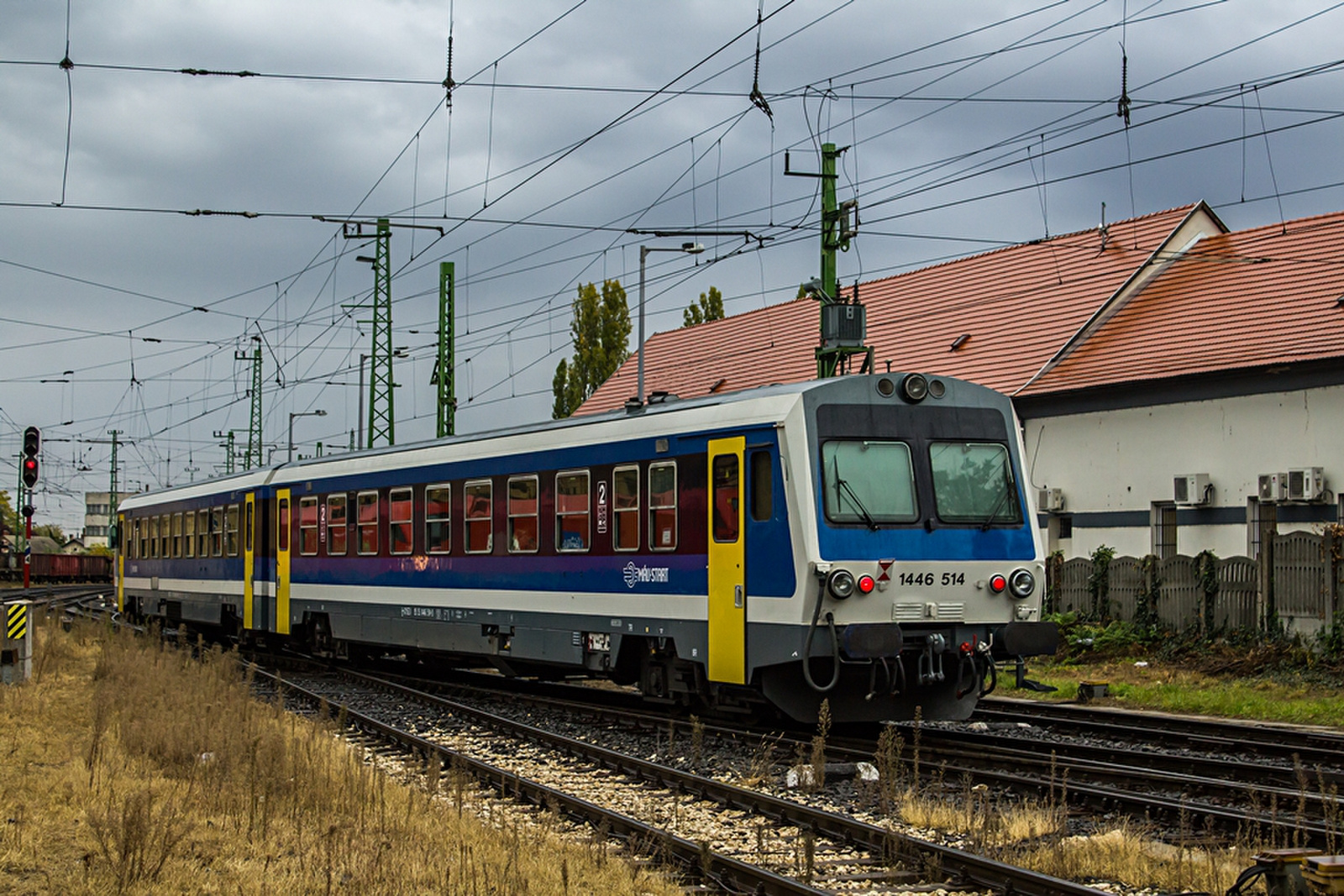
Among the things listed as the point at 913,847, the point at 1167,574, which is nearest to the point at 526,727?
the point at 913,847

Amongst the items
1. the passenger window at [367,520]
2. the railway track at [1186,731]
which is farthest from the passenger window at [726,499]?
the passenger window at [367,520]

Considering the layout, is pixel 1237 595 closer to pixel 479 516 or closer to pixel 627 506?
pixel 627 506

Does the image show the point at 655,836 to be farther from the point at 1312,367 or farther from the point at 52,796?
the point at 1312,367

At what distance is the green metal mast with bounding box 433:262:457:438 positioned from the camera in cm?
2946

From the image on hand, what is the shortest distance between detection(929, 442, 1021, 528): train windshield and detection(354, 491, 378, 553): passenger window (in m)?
10.0

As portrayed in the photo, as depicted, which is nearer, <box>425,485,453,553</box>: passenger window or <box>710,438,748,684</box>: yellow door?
<box>710,438,748,684</box>: yellow door

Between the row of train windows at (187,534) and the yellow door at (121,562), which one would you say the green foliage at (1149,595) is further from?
the yellow door at (121,562)

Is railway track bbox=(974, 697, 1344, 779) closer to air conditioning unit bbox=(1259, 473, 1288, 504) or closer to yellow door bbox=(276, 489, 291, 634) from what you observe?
air conditioning unit bbox=(1259, 473, 1288, 504)

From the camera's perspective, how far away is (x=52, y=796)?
9.82 metres

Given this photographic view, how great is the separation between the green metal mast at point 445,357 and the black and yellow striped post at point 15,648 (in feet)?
38.3

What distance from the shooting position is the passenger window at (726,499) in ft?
43.6

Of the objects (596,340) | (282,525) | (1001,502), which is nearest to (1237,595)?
(1001,502)

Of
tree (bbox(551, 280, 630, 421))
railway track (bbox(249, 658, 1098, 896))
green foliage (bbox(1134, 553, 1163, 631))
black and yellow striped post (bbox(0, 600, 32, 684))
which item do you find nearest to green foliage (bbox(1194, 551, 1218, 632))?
green foliage (bbox(1134, 553, 1163, 631))

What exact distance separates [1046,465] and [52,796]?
20488 millimetres
